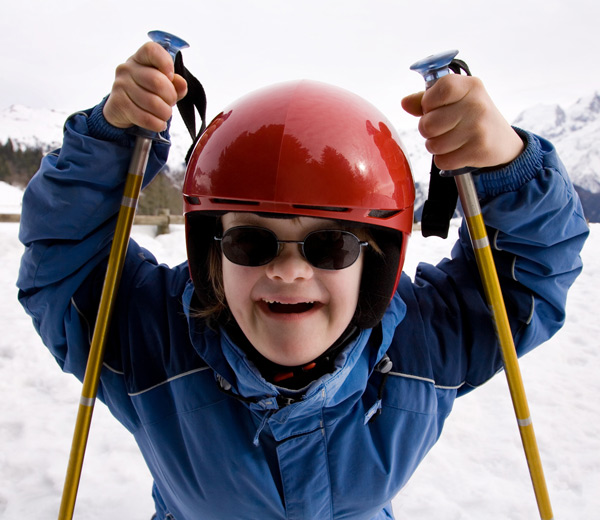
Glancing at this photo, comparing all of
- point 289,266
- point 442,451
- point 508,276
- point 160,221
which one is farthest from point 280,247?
point 160,221

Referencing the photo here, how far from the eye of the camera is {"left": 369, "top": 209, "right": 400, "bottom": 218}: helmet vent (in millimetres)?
1462

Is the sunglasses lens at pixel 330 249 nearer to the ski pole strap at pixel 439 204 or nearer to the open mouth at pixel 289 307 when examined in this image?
the open mouth at pixel 289 307

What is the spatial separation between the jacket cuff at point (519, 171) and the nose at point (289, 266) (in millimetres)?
640

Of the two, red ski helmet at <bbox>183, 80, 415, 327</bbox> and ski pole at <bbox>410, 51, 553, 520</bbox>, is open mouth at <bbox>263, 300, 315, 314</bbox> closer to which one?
red ski helmet at <bbox>183, 80, 415, 327</bbox>

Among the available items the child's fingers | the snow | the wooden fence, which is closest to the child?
the child's fingers

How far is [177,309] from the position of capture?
1641 mm

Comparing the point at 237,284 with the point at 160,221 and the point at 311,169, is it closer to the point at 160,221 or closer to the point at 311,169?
the point at 311,169

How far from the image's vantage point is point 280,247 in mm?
1346

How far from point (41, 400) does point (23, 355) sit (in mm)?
979

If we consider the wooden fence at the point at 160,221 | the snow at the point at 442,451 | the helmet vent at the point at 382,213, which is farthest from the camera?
the wooden fence at the point at 160,221

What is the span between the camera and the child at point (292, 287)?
1.32m

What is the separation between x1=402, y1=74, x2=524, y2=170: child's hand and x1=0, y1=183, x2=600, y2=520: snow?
2.80 m

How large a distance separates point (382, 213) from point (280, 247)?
42 centimetres

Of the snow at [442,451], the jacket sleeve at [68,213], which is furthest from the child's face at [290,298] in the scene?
the snow at [442,451]
